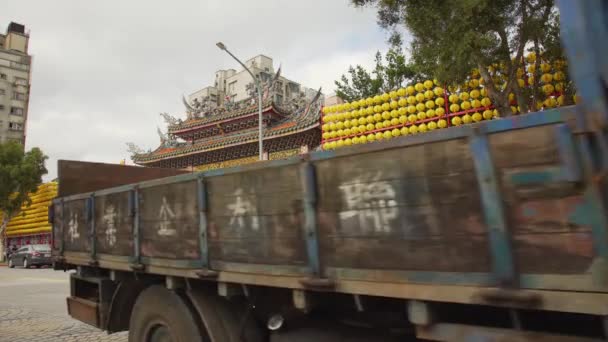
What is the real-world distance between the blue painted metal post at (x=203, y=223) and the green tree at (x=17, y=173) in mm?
30579

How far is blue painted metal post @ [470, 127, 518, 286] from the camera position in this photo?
1.56 m

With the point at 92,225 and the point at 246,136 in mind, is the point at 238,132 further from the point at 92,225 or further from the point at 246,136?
the point at 92,225

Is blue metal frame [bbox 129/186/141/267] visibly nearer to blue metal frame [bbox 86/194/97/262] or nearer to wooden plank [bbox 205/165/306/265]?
blue metal frame [bbox 86/194/97/262]

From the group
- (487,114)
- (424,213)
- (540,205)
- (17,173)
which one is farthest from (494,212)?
(17,173)

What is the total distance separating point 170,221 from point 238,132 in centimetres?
2075

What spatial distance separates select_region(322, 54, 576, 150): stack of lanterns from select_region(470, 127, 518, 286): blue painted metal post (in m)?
9.44

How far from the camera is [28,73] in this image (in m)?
62.4

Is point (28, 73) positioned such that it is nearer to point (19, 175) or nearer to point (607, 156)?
point (19, 175)

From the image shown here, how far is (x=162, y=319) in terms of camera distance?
3305mm

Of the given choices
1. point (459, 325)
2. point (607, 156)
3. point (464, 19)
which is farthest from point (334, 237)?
point (464, 19)

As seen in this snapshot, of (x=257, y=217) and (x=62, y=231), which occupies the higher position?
(x=62, y=231)

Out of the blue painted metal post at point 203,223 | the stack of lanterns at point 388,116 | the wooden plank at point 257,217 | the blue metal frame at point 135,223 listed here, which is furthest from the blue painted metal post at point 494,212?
the stack of lanterns at point 388,116

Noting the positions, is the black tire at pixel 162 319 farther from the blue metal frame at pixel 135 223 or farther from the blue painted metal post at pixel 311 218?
the blue painted metal post at pixel 311 218

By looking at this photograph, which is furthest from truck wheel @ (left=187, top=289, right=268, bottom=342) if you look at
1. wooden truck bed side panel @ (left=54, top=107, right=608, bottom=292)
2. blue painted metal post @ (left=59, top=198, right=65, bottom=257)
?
blue painted metal post @ (left=59, top=198, right=65, bottom=257)
